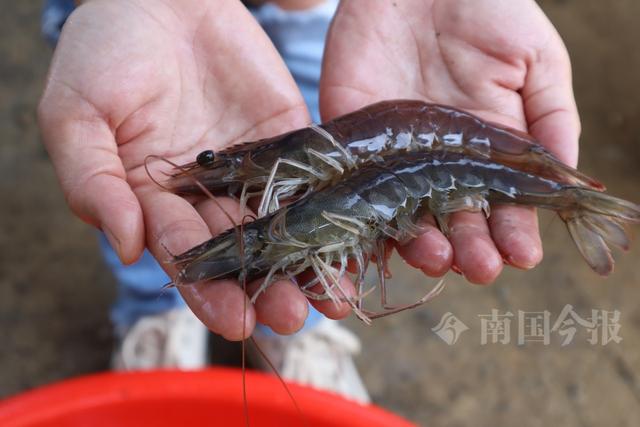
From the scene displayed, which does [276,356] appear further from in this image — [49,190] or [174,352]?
[49,190]

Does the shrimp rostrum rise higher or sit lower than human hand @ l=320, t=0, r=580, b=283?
lower

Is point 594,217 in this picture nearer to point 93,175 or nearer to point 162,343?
point 93,175

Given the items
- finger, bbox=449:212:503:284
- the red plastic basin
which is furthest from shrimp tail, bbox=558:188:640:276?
the red plastic basin

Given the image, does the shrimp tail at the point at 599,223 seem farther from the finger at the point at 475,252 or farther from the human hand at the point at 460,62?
the finger at the point at 475,252

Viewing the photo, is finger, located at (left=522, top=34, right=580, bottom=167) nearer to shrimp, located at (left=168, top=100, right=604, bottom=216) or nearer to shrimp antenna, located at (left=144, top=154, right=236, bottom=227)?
shrimp, located at (left=168, top=100, right=604, bottom=216)

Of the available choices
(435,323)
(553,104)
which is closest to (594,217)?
(553,104)

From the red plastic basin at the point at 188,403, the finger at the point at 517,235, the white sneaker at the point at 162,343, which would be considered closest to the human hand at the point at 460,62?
the finger at the point at 517,235

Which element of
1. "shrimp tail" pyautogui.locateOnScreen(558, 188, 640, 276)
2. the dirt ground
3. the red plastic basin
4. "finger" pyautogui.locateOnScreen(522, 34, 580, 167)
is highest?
"finger" pyautogui.locateOnScreen(522, 34, 580, 167)
